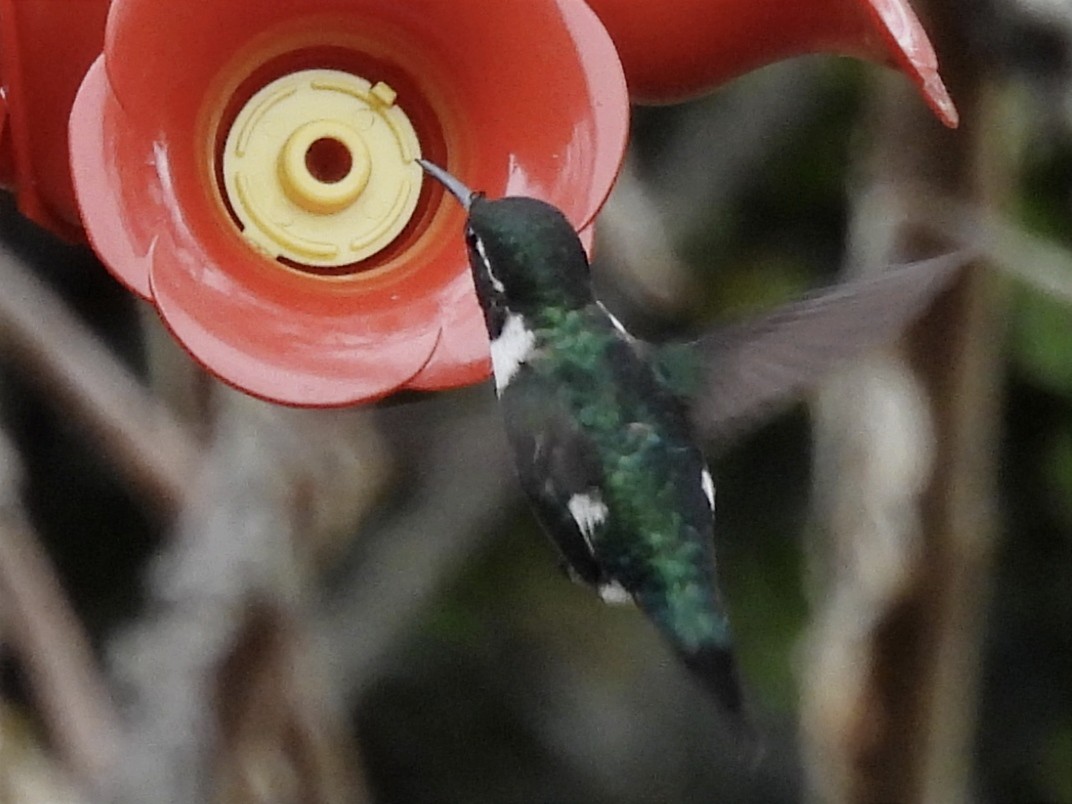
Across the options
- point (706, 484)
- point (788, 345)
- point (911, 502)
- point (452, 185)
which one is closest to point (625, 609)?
point (911, 502)

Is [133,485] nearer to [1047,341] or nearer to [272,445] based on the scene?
[272,445]

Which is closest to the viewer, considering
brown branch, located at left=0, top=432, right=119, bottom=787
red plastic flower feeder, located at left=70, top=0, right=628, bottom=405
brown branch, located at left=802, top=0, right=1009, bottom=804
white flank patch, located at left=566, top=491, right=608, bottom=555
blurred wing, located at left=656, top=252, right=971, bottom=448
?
red plastic flower feeder, located at left=70, top=0, right=628, bottom=405

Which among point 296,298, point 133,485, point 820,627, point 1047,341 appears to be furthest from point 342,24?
point 1047,341

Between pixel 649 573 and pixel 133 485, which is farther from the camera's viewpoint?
pixel 133 485

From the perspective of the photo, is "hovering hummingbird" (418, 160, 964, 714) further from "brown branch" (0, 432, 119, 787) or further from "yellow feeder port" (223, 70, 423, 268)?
"brown branch" (0, 432, 119, 787)

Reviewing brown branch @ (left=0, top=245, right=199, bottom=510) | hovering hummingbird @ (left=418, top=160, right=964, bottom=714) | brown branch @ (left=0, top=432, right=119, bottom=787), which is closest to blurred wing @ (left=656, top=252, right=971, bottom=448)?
hovering hummingbird @ (left=418, top=160, right=964, bottom=714)

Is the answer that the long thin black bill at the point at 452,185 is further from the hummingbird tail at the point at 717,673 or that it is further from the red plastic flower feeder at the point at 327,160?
the hummingbird tail at the point at 717,673
